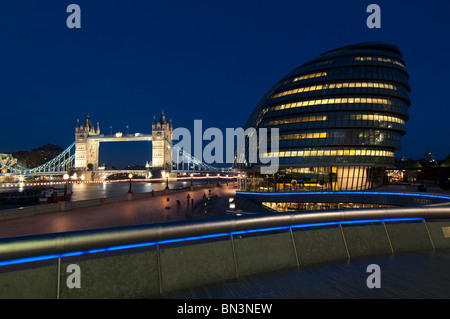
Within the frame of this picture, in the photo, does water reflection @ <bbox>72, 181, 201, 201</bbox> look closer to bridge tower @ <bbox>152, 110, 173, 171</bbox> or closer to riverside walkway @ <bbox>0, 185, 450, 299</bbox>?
bridge tower @ <bbox>152, 110, 173, 171</bbox>

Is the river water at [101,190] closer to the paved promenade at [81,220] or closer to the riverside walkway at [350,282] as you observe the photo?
the paved promenade at [81,220]

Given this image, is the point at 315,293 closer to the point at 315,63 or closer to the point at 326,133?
the point at 326,133

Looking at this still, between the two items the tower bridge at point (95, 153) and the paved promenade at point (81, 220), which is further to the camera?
the tower bridge at point (95, 153)

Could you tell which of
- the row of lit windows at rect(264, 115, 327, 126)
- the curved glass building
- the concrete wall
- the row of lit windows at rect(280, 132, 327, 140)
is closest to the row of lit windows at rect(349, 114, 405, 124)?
the curved glass building

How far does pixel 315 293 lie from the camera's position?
14.6 feet

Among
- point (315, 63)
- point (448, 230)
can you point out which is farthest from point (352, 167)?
point (448, 230)

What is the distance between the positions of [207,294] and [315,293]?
185 centimetres

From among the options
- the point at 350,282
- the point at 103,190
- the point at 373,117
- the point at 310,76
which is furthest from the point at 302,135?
the point at 103,190

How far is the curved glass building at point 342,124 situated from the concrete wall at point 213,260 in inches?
1512

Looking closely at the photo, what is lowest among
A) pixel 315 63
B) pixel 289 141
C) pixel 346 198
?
pixel 346 198

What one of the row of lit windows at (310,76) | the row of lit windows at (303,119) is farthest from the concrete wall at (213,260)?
the row of lit windows at (310,76)

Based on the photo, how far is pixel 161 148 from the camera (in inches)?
6437

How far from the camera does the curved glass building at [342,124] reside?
158 feet

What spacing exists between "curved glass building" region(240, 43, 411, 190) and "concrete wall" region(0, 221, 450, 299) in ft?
126
